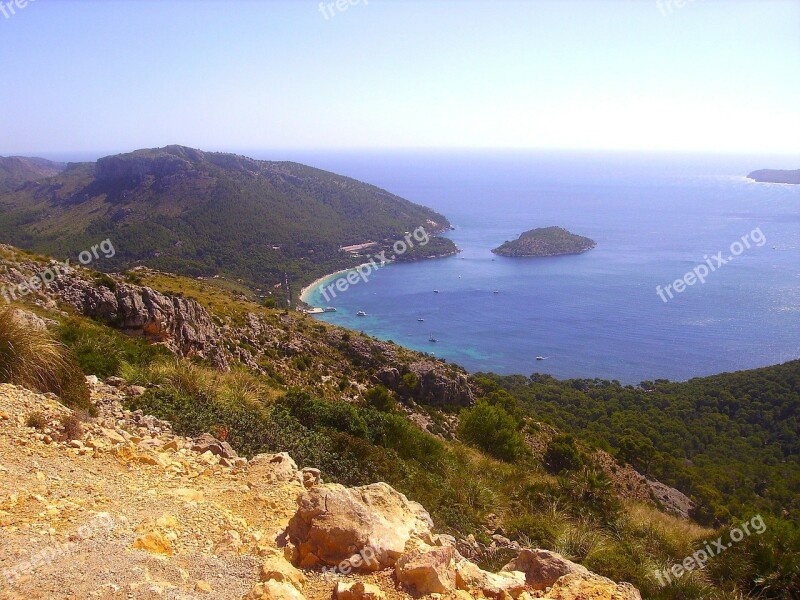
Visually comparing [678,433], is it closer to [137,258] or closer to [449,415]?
[449,415]

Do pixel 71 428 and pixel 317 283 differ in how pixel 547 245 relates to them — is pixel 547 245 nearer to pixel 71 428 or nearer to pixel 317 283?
pixel 317 283

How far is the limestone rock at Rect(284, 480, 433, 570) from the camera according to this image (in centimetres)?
404

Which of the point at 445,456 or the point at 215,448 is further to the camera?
the point at 445,456

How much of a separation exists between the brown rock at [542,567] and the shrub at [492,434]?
9.88m

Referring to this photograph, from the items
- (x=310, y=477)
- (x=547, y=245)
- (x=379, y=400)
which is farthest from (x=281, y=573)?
(x=547, y=245)

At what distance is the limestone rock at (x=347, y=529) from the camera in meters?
4.04

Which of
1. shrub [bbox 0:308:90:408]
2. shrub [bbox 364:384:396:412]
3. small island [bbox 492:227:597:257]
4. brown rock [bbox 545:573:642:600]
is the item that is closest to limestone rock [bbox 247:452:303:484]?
shrub [bbox 0:308:90:408]

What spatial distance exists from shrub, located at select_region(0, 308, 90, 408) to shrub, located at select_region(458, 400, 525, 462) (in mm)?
11597

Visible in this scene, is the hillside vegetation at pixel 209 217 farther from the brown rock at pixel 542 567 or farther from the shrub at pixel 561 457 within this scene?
the brown rock at pixel 542 567

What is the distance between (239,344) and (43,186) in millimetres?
146429

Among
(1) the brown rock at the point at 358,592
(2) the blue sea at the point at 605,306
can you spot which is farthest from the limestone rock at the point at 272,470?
(2) the blue sea at the point at 605,306

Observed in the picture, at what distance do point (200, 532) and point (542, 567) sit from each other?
→ 3.37 meters

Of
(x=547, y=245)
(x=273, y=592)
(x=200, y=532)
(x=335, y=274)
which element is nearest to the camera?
(x=273, y=592)

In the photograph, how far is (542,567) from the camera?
4.74 metres
